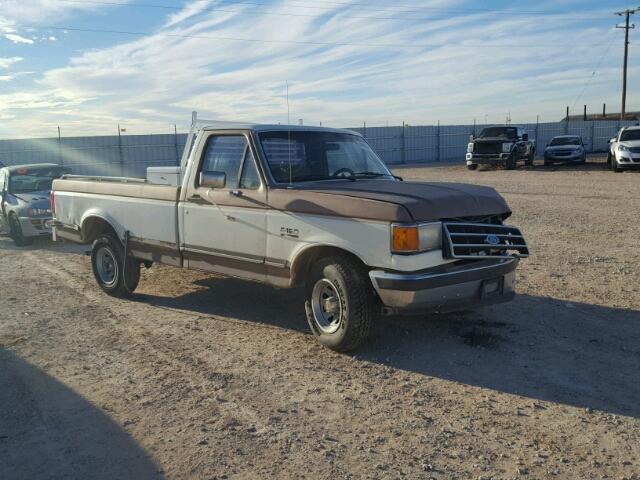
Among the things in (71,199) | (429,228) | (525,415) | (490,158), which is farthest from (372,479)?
(490,158)

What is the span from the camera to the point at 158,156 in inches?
1222

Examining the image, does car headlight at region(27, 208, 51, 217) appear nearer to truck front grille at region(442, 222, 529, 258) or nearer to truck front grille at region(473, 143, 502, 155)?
truck front grille at region(442, 222, 529, 258)

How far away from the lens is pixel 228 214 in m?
6.06

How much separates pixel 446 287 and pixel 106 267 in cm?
468

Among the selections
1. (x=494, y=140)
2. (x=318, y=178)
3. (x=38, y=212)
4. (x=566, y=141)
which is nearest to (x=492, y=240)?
(x=318, y=178)

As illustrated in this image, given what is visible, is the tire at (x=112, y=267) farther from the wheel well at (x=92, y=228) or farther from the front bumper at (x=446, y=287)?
the front bumper at (x=446, y=287)

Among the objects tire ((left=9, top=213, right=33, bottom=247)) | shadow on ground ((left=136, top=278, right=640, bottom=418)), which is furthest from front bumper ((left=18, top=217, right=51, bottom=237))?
shadow on ground ((left=136, top=278, right=640, bottom=418))

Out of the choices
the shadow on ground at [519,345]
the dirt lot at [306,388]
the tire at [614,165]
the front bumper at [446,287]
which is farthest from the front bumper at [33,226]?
the tire at [614,165]

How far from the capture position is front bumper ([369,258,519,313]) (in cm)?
484

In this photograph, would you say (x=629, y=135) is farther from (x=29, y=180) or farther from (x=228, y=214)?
(x=228, y=214)

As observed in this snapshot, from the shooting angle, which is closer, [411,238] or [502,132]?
[411,238]

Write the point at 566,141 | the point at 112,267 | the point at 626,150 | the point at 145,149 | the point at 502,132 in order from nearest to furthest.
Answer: the point at 112,267 → the point at 626,150 → the point at 502,132 → the point at 145,149 → the point at 566,141

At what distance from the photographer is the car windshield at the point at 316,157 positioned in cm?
599

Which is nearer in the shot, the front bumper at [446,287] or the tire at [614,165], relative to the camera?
the front bumper at [446,287]
